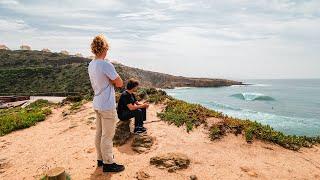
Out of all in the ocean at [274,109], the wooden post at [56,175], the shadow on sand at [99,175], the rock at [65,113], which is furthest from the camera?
the ocean at [274,109]

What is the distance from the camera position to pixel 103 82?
7.05 meters

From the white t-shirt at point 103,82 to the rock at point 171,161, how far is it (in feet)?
7.61

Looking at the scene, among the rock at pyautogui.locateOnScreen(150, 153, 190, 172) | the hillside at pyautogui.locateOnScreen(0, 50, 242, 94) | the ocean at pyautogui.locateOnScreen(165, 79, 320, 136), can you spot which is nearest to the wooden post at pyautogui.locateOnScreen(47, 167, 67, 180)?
the rock at pyautogui.locateOnScreen(150, 153, 190, 172)

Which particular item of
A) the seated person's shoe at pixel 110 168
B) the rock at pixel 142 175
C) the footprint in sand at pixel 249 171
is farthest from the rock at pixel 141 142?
the footprint in sand at pixel 249 171

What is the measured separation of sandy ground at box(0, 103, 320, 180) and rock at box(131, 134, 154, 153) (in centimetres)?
18

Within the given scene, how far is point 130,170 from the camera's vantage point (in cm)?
813

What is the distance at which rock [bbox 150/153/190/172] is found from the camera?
8.41 meters

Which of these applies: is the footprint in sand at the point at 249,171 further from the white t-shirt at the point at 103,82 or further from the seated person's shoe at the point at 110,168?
the white t-shirt at the point at 103,82

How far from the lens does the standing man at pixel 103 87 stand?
6.95m

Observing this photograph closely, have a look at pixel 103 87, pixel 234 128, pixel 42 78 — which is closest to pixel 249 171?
pixel 234 128

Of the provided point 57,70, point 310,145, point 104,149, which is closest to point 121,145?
point 104,149

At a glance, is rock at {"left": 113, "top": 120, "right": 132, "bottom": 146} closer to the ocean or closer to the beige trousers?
the beige trousers

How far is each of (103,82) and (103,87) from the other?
12 cm

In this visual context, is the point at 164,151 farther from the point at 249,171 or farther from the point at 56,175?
the point at 56,175
